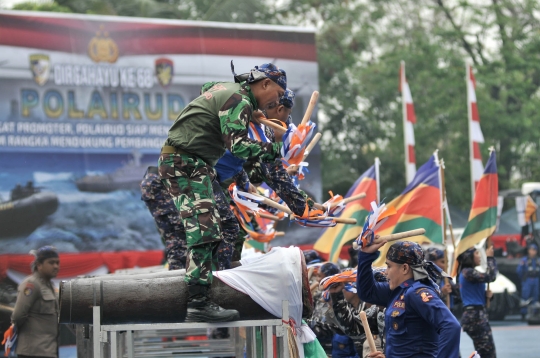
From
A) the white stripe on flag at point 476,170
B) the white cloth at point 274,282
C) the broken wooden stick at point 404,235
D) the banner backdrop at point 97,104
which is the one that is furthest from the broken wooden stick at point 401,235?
the banner backdrop at point 97,104

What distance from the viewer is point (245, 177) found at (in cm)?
715

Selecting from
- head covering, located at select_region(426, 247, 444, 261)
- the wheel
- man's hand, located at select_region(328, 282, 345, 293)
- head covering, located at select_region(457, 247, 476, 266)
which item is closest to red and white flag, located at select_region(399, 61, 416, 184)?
the wheel

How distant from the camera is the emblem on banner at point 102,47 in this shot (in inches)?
813

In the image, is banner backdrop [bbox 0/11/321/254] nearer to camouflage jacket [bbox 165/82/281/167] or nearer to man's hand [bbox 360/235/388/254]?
camouflage jacket [bbox 165/82/281/167]

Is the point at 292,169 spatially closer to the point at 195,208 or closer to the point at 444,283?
the point at 195,208

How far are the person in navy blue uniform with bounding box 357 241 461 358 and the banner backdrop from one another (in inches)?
563

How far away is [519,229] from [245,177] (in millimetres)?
16998

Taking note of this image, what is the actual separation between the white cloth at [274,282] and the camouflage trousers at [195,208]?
0.21 meters

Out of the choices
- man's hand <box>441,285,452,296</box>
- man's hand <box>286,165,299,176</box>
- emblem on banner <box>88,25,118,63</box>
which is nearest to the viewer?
man's hand <box>286,165,299,176</box>

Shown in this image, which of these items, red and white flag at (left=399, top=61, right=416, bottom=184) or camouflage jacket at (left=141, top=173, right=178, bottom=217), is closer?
camouflage jacket at (left=141, top=173, right=178, bottom=217)

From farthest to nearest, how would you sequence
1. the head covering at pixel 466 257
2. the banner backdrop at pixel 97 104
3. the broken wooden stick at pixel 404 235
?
the banner backdrop at pixel 97 104 < the head covering at pixel 466 257 < the broken wooden stick at pixel 404 235

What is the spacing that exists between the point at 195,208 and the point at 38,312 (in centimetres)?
412

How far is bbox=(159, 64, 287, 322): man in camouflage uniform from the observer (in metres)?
5.86

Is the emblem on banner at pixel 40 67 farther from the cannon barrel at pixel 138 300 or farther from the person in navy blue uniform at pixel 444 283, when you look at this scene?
the cannon barrel at pixel 138 300
